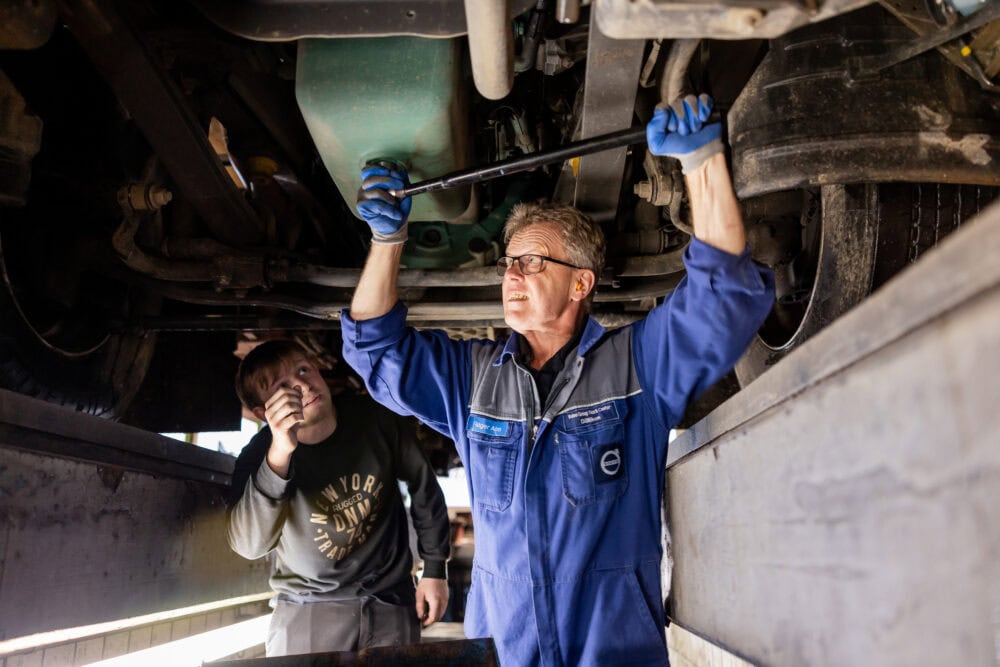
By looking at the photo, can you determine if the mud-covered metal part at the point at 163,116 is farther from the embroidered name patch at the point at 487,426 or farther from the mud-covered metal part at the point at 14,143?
the embroidered name patch at the point at 487,426

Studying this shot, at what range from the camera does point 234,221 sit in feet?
6.63

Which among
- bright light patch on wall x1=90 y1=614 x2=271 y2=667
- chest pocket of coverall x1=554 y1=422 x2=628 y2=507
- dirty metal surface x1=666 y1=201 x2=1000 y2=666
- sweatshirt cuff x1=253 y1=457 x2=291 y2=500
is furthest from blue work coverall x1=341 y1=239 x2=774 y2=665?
bright light patch on wall x1=90 y1=614 x2=271 y2=667

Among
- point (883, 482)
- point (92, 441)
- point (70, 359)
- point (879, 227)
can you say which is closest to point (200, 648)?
point (70, 359)

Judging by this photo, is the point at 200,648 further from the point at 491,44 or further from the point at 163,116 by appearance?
the point at 491,44

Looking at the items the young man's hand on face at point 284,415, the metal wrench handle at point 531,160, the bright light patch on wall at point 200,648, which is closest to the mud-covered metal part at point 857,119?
the metal wrench handle at point 531,160

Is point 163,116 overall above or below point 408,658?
above

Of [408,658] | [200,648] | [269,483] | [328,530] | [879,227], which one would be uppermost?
[879,227]

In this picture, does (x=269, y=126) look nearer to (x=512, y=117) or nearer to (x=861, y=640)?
(x=512, y=117)

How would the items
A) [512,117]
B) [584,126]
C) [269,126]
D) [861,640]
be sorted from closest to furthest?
[861,640], [584,126], [512,117], [269,126]

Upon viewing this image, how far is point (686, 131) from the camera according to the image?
4.33 ft

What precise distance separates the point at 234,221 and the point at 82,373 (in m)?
0.58

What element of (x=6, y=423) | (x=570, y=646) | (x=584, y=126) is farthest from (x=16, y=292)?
(x=570, y=646)

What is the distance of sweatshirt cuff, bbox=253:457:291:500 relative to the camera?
2.00 metres

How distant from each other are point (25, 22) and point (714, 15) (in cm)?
112
